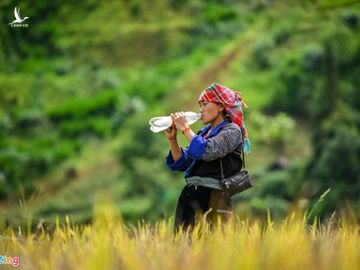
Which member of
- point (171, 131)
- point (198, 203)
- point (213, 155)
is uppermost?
point (171, 131)

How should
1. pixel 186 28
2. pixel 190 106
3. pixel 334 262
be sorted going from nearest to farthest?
pixel 334 262
pixel 190 106
pixel 186 28

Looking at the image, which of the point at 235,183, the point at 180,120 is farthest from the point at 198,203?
the point at 180,120

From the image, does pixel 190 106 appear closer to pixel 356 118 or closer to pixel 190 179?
pixel 356 118

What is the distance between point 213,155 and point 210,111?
327 mm

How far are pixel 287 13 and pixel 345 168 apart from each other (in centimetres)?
2234

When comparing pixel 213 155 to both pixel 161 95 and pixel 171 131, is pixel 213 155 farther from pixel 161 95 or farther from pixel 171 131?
pixel 161 95

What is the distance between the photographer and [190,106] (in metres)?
31.8

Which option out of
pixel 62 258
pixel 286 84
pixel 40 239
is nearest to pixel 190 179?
pixel 40 239

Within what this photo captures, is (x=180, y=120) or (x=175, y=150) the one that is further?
(x=175, y=150)

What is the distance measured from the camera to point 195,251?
2166mm

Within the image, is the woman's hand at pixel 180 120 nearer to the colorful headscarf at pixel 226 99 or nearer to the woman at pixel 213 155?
the woman at pixel 213 155

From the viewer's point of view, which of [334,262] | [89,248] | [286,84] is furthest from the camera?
[286,84]

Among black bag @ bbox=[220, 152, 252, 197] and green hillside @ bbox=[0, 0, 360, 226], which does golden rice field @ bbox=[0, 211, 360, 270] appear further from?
green hillside @ bbox=[0, 0, 360, 226]

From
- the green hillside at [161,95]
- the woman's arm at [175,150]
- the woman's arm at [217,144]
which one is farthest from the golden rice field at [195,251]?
the green hillside at [161,95]
